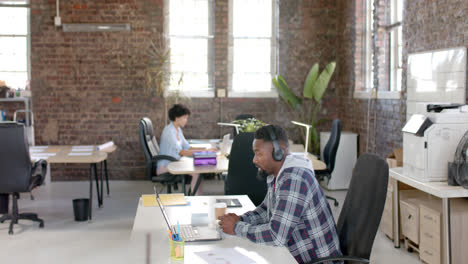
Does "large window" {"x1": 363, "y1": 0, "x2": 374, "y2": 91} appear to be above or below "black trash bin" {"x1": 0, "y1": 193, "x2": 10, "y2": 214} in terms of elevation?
above

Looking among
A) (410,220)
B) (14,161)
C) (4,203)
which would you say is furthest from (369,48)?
(4,203)

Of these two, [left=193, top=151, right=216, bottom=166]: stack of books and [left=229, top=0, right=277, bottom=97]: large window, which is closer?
[left=193, top=151, right=216, bottom=166]: stack of books

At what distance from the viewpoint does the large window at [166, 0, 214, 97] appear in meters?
8.55

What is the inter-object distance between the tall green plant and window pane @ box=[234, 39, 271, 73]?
404 mm

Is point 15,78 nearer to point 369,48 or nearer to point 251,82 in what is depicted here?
point 251,82

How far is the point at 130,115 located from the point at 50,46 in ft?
5.61

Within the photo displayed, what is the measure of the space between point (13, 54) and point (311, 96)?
198 inches

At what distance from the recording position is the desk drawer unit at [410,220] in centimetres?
457

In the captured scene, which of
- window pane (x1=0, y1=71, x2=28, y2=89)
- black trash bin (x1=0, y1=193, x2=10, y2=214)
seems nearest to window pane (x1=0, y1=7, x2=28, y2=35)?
window pane (x1=0, y1=71, x2=28, y2=89)

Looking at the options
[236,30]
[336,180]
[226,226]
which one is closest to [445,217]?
[226,226]

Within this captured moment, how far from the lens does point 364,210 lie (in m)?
2.45

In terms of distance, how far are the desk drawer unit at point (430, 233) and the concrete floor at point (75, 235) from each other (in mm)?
230

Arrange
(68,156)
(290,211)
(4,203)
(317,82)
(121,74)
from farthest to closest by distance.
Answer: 1. (121,74)
2. (317,82)
3. (4,203)
4. (68,156)
5. (290,211)

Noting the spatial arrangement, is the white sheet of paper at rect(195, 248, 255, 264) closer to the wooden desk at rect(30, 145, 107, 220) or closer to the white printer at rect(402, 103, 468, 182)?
the white printer at rect(402, 103, 468, 182)
